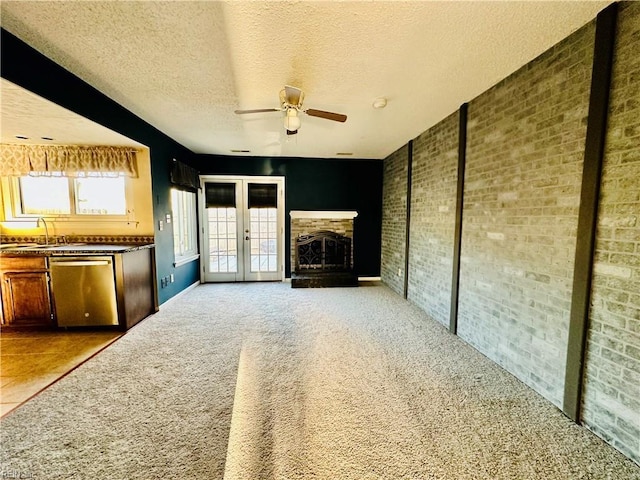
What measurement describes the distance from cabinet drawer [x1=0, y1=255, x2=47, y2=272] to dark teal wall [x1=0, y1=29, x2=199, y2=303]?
45.3 inches

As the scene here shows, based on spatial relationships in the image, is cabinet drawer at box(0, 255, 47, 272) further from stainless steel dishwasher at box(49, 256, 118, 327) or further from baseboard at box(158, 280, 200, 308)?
baseboard at box(158, 280, 200, 308)

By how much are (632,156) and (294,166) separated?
4691 mm

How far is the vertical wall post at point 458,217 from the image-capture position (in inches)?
114

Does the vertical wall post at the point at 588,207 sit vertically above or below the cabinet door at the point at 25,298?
above

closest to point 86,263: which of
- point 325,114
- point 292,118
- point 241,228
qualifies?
point 241,228

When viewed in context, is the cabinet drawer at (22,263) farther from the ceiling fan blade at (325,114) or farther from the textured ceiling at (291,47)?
the ceiling fan blade at (325,114)

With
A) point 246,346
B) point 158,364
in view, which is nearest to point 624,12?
point 246,346

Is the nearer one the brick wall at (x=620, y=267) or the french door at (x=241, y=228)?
the brick wall at (x=620, y=267)

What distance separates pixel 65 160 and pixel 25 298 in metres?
1.77

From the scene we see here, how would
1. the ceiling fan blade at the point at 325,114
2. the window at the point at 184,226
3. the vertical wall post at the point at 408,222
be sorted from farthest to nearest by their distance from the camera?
the window at the point at 184,226 → the vertical wall post at the point at 408,222 → the ceiling fan blade at the point at 325,114

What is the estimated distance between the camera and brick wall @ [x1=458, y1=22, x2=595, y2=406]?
1.80 meters

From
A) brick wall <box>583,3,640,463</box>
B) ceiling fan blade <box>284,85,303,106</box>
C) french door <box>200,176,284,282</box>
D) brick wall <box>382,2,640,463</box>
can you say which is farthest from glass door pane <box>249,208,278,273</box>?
brick wall <box>583,3,640,463</box>

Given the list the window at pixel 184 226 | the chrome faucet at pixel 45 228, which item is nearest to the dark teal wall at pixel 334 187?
the window at pixel 184 226

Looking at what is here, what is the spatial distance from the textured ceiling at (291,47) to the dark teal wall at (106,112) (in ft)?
0.30
